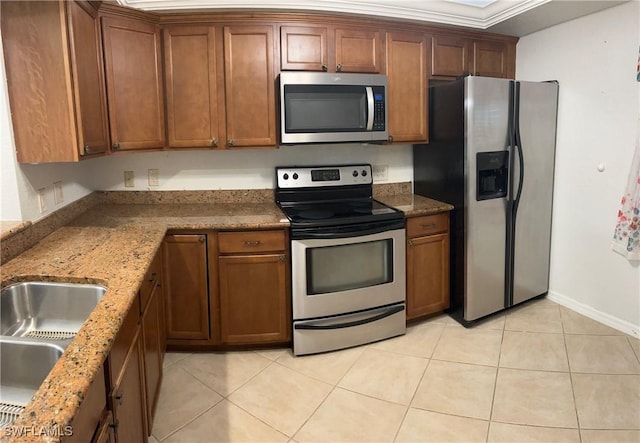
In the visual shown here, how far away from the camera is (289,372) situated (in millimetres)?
2596

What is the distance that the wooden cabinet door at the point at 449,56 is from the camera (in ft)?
10.4

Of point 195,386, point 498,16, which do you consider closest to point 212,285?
point 195,386

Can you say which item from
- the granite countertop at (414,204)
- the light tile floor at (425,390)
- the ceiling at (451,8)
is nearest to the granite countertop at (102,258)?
the granite countertop at (414,204)

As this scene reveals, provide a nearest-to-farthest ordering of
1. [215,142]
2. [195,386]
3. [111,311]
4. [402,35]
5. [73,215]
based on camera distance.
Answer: [111,311] < [195,386] < [73,215] < [215,142] < [402,35]

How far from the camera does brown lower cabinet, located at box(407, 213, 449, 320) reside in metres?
3.03

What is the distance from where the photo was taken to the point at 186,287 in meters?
2.69

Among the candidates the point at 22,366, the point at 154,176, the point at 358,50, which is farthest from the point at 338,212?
the point at 22,366

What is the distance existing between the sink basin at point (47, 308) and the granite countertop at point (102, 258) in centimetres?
3

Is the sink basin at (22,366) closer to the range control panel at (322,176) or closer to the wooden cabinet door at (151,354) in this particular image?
the wooden cabinet door at (151,354)

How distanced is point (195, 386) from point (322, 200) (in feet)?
4.88

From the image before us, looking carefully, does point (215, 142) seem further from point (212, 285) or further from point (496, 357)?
point (496, 357)

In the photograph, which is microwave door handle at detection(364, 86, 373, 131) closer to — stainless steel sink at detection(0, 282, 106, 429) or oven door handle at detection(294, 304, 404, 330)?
oven door handle at detection(294, 304, 404, 330)

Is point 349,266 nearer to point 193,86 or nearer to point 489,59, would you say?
point 193,86

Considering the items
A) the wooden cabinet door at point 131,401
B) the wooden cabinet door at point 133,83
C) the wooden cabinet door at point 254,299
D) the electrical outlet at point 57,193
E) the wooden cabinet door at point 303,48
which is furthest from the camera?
the wooden cabinet door at point 303,48
